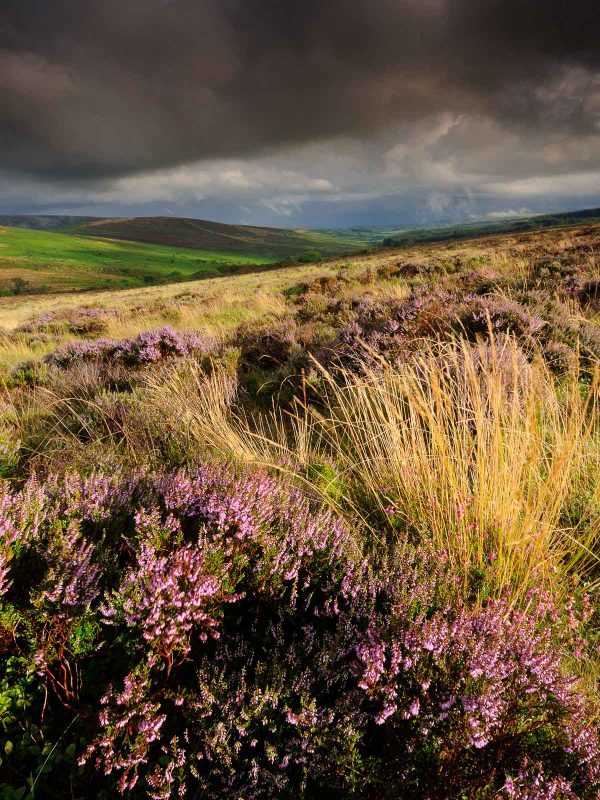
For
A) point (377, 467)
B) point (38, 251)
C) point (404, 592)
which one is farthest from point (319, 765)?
point (38, 251)

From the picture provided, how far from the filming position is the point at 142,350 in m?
6.53

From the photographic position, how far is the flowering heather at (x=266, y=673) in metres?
1.25

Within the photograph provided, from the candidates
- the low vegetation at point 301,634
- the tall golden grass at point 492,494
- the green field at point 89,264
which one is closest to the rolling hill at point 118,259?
the green field at point 89,264

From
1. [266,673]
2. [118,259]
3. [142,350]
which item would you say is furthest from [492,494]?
[118,259]

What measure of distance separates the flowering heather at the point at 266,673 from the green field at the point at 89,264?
6432 cm

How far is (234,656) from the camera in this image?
1.51 meters

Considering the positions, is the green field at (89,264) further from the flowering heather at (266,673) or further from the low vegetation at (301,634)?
the flowering heather at (266,673)

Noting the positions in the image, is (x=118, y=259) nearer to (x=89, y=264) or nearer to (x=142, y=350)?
(x=89, y=264)

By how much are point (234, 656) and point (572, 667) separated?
146 centimetres

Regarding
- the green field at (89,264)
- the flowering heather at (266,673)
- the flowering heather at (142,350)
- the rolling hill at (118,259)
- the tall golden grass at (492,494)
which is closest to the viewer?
the flowering heather at (266,673)

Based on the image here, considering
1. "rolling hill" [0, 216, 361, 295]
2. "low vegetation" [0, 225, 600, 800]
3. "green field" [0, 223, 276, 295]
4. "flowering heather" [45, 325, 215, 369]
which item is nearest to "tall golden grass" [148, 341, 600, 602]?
"low vegetation" [0, 225, 600, 800]

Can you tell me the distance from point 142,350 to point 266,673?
5918 mm

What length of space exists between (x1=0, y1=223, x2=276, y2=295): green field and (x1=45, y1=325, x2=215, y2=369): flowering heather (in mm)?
58071

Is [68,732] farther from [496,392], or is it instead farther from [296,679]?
[496,392]
